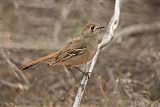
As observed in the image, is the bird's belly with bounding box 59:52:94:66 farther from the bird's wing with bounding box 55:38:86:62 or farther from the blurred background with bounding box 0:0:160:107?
the blurred background with bounding box 0:0:160:107

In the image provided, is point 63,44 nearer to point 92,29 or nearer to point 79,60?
point 92,29

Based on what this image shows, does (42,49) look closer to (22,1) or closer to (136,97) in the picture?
(22,1)

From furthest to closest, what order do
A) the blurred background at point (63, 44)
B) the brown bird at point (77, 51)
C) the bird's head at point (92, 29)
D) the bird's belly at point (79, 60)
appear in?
the blurred background at point (63, 44) → the bird's head at point (92, 29) → the brown bird at point (77, 51) → the bird's belly at point (79, 60)

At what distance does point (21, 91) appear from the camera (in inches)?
344

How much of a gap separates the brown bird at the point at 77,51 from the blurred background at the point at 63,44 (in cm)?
115

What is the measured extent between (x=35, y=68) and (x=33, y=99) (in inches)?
33.3

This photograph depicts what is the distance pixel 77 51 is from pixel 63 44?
250 cm

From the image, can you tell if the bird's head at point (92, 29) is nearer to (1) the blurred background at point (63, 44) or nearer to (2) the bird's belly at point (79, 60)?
(2) the bird's belly at point (79, 60)

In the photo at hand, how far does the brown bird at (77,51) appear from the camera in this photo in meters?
6.58

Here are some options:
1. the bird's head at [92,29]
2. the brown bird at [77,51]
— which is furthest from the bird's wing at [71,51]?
the bird's head at [92,29]

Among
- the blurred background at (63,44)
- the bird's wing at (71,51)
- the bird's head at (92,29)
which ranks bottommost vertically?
the bird's wing at (71,51)

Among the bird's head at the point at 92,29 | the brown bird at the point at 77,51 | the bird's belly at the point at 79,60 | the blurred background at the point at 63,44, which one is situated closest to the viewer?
the bird's belly at the point at 79,60

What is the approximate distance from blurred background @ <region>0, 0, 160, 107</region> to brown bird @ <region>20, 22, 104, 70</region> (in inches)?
45.2

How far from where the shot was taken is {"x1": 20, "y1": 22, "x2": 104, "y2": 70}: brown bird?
658cm
